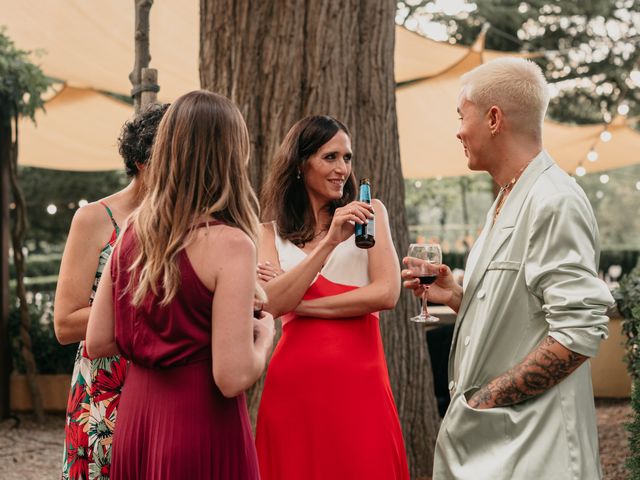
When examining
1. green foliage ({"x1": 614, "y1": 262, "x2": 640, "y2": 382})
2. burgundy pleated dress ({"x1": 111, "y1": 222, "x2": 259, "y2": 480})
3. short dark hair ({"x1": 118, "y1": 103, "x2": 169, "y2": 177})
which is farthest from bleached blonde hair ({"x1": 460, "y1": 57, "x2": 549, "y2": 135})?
green foliage ({"x1": 614, "y1": 262, "x2": 640, "y2": 382})

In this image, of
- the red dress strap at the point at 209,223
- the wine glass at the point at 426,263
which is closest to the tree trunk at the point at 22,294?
the wine glass at the point at 426,263

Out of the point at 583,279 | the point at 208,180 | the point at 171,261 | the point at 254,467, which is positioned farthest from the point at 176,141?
the point at 583,279

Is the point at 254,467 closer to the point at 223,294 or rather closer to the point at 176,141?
the point at 223,294

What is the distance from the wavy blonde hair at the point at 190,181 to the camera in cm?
226

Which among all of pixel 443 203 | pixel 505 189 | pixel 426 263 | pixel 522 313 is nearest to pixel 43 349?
pixel 426 263

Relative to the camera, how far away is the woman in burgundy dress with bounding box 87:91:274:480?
87.3 inches

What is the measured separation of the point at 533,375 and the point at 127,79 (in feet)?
26.1

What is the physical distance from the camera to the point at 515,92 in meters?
2.33

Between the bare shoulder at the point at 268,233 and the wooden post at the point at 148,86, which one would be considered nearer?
the bare shoulder at the point at 268,233

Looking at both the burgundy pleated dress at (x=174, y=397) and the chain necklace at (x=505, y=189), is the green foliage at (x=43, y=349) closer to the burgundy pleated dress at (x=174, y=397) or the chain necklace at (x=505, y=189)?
the burgundy pleated dress at (x=174, y=397)

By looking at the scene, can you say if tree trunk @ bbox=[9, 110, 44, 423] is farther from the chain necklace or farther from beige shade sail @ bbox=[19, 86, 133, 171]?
the chain necklace

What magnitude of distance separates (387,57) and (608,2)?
12.6 meters

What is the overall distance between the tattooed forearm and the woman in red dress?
1.16m

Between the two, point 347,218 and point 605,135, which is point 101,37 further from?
A: point 605,135
